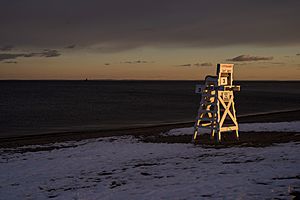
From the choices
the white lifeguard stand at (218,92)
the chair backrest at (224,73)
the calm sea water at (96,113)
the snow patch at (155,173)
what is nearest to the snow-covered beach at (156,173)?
the snow patch at (155,173)

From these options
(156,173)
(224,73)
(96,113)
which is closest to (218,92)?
(224,73)

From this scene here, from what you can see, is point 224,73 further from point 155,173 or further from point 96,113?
point 96,113

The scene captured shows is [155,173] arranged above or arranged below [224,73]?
below

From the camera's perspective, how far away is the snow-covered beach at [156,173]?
8.23 meters

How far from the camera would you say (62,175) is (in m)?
11.1

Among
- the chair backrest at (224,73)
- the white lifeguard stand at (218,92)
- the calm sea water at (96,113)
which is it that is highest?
the chair backrest at (224,73)

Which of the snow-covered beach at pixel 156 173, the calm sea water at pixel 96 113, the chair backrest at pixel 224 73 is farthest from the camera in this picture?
the calm sea water at pixel 96 113

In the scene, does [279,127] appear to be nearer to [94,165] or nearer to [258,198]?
[94,165]

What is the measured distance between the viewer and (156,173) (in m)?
10.4

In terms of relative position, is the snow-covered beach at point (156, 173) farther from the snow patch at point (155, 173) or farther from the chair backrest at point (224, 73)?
the chair backrest at point (224, 73)

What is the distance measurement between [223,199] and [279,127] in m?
13.8

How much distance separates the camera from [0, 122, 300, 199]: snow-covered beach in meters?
8.23

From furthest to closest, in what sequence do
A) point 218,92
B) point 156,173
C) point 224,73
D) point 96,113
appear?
point 96,113 < point 224,73 < point 218,92 < point 156,173

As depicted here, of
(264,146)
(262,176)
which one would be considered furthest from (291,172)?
(264,146)
